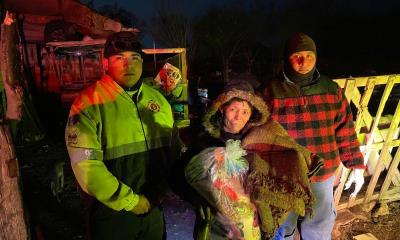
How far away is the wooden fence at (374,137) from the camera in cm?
406

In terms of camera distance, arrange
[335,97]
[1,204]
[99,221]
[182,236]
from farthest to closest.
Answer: [182,236] → [335,97] → [99,221] → [1,204]

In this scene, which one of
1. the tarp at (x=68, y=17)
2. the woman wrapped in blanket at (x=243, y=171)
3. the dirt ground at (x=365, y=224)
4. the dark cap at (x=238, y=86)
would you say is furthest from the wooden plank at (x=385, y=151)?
the tarp at (x=68, y=17)

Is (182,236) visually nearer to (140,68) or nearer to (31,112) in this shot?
(140,68)

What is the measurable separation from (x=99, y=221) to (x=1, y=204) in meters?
0.64

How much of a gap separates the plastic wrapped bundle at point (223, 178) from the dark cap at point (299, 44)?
1.28 meters

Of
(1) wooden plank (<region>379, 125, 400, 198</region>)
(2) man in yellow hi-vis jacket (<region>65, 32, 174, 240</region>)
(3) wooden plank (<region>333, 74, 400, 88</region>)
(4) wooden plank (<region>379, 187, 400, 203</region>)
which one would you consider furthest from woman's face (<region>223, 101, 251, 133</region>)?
(4) wooden plank (<region>379, 187, 400, 203</region>)

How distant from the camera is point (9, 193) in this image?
6.97 ft

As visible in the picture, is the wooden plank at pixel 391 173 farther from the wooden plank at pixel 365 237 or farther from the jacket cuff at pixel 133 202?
the jacket cuff at pixel 133 202

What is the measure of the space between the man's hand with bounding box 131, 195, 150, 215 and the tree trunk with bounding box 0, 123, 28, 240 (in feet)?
2.35

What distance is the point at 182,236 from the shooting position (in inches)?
164

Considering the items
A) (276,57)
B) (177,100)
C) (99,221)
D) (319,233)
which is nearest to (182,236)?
(319,233)

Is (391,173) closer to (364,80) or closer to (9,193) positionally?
(364,80)

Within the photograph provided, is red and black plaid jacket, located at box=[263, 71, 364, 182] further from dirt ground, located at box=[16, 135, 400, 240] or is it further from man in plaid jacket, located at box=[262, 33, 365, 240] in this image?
dirt ground, located at box=[16, 135, 400, 240]

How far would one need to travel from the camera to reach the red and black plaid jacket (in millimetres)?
3117
